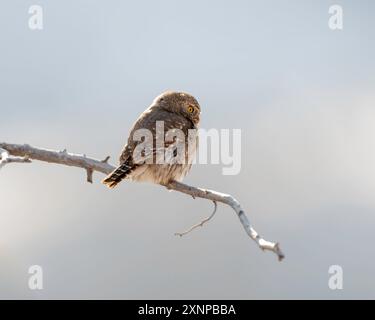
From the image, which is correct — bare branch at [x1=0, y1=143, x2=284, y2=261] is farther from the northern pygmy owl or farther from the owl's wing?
the owl's wing

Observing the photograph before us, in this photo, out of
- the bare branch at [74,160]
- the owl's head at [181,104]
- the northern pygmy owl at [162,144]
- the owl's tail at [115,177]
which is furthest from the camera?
the owl's head at [181,104]

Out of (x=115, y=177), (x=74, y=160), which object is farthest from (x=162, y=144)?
(x=74, y=160)

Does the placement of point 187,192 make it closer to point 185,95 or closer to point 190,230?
point 190,230

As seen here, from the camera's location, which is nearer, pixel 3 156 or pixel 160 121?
pixel 3 156

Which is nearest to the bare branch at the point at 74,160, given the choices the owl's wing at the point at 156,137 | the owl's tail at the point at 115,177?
the owl's tail at the point at 115,177

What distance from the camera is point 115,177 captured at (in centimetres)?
941

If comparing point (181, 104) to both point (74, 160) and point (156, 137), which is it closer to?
point (156, 137)

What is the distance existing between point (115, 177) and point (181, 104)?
230cm

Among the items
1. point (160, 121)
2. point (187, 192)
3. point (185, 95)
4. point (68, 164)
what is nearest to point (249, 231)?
point (187, 192)

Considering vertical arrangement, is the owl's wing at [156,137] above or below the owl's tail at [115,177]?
above

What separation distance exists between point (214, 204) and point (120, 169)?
175cm

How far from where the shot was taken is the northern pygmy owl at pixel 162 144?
995 cm

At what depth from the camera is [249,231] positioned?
6836 millimetres

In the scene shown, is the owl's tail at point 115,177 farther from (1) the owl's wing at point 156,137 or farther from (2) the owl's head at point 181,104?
(2) the owl's head at point 181,104
